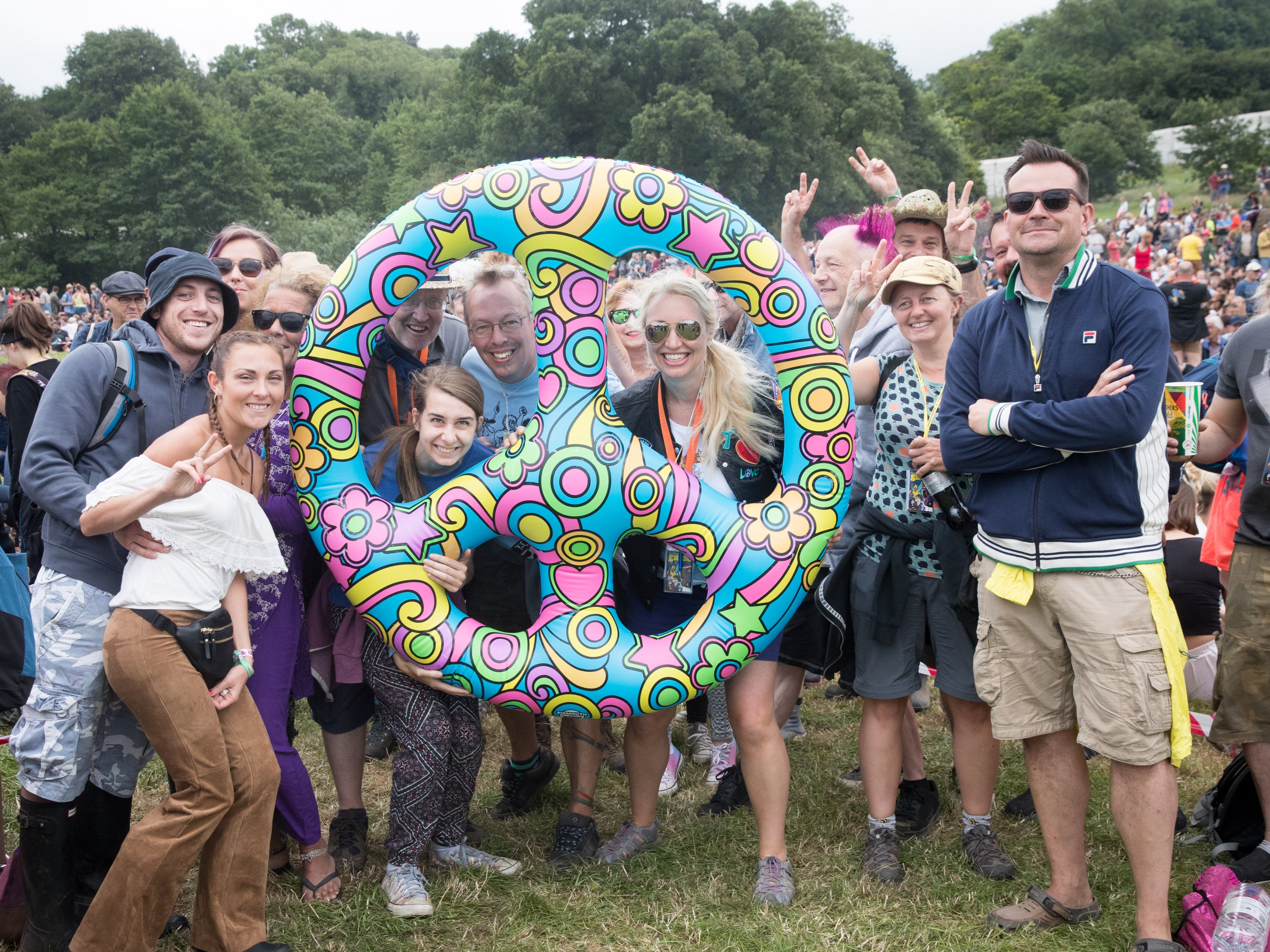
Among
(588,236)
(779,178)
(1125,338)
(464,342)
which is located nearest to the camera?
(1125,338)

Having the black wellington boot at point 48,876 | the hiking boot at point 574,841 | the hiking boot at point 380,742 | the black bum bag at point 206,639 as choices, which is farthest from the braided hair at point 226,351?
the hiking boot at point 380,742

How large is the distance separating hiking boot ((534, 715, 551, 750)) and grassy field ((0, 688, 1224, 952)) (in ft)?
1.02

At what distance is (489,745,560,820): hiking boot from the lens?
3.71 meters

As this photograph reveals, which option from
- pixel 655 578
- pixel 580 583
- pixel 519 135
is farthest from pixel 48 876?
pixel 519 135

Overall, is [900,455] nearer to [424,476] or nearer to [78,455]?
[424,476]

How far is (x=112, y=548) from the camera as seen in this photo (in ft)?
8.95

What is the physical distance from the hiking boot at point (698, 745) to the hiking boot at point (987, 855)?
1.18m

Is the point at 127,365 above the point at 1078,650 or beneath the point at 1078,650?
above

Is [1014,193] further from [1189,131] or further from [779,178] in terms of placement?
[1189,131]

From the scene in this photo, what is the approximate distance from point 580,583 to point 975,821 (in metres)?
1.52

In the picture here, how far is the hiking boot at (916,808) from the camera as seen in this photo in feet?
11.5

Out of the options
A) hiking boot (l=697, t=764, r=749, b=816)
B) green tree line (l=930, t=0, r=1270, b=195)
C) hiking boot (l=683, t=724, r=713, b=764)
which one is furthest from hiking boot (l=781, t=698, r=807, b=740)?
green tree line (l=930, t=0, r=1270, b=195)

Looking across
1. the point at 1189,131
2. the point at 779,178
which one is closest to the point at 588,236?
the point at 779,178

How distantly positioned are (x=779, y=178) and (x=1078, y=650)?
1380 inches
